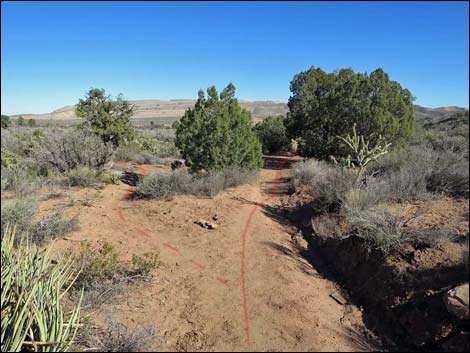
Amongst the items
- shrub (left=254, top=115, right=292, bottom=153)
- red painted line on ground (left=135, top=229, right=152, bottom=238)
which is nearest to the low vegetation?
red painted line on ground (left=135, top=229, right=152, bottom=238)

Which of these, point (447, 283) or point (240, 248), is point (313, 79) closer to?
point (240, 248)

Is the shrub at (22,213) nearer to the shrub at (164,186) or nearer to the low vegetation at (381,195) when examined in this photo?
the shrub at (164,186)

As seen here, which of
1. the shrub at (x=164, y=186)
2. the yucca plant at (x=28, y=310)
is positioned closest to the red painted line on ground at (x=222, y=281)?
the yucca plant at (x=28, y=310)

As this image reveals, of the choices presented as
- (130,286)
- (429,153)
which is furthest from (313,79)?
(130,286)

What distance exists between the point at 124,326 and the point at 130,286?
98cm

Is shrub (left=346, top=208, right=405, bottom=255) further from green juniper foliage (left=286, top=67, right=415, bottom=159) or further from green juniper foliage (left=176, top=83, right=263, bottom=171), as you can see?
green juniper foliage (left=286, top=67, right=415, bottom=159)

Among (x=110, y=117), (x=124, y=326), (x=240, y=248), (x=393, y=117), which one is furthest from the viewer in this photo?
(x=110, y=117)

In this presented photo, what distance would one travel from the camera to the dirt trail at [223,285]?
12.7 ft

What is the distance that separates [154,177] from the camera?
382 inches

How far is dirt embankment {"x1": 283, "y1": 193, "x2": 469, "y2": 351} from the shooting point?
3.71 m

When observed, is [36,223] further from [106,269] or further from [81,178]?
[81,178]

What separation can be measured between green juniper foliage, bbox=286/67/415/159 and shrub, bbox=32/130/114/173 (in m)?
8.93

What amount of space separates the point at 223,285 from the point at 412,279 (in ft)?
9.68

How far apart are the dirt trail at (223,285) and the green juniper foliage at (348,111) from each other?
18.8 ft
